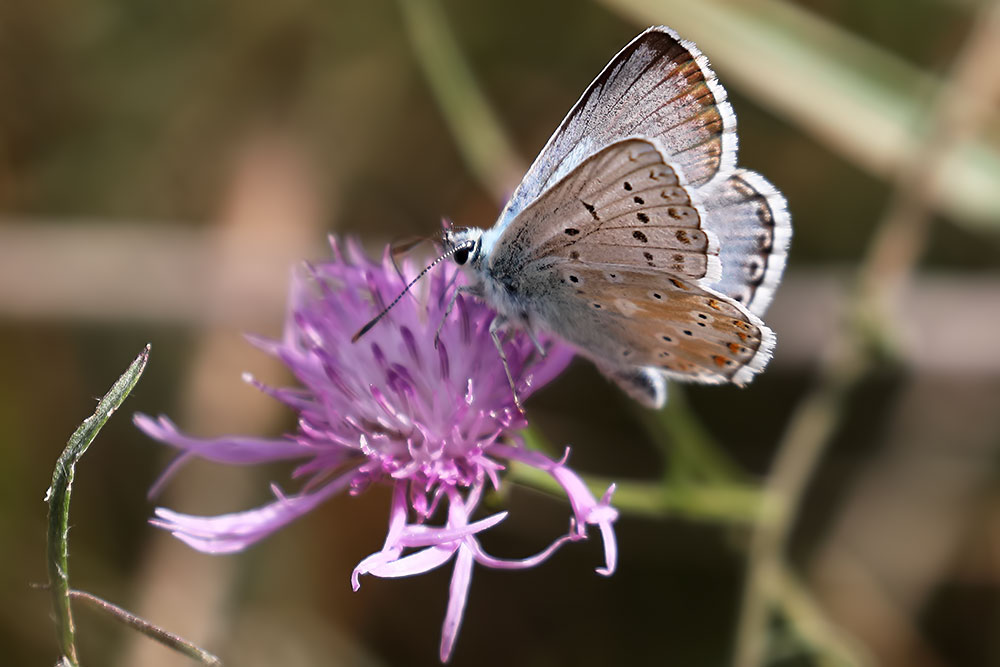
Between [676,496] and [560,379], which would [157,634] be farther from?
[560,379]

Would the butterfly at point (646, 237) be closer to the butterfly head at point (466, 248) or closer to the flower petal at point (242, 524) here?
the butterfly head at point (466, 248)

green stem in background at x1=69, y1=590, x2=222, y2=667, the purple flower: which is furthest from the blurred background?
green stem in background at x1=69, y1=590, x2=222, y2=667

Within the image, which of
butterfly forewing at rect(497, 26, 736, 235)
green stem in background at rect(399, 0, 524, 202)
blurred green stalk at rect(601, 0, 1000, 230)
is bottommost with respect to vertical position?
green stem in background at rect(399, 0, 524, 202)

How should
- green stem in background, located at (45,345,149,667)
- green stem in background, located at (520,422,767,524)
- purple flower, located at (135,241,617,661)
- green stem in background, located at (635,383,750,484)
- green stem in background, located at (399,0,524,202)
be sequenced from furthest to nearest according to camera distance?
green stem in background, located at (399,0,524,202), green stem in background, located at (635,383,750,484), green stem in background, located at (520,422,767,524), purple flower, located at (135,241,617,661), green stem in background, located at (45,345,149,667)

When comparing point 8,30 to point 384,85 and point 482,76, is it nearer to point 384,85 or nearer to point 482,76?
point 384,85

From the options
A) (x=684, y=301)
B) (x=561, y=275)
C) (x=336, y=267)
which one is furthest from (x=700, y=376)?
(x=336, y=267)

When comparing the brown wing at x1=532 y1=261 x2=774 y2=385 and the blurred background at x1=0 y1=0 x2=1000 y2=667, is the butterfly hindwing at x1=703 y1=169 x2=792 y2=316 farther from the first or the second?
the blurred background at x1=0 y1=0 x2=1000 y2=667
